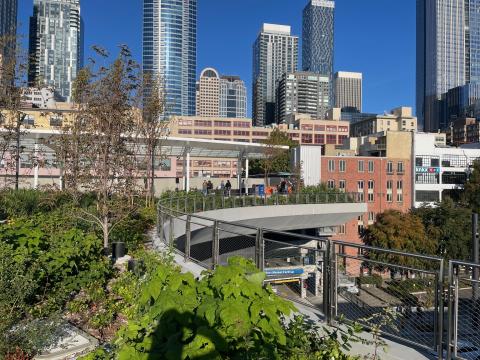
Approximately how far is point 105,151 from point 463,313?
9261 millimetres

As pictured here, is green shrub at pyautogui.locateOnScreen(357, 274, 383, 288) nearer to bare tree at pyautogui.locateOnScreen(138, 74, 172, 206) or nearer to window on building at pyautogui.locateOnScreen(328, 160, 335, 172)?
bare tree at pyautogui.locateOnScreen(138, 74, 172, 206)

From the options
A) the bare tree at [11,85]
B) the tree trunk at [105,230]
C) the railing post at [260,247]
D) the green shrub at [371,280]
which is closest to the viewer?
the green shrub at [371,280]

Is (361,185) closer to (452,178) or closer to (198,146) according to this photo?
(452,178)

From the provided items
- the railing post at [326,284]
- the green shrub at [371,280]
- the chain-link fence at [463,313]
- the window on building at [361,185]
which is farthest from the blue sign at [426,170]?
the chain-link fence at [463,313]

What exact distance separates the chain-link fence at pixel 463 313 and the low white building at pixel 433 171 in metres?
67.9

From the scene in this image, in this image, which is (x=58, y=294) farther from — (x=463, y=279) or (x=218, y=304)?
(x=463, y=279)

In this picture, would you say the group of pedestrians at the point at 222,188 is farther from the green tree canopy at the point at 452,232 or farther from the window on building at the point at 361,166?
the window on building at the point at 361,166

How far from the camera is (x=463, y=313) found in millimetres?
4508

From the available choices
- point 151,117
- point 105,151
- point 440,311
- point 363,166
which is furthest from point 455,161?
point 440,311

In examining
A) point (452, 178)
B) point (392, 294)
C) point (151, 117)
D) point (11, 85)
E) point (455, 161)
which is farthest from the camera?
point (455, 161)

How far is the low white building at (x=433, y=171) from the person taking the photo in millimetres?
68125

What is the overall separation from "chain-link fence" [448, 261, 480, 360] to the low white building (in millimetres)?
67883

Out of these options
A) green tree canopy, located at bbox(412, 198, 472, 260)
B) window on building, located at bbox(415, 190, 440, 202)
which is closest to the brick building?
window on building, located at bbox(415, 190, 440, 202)

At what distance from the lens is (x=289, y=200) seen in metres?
30.0
